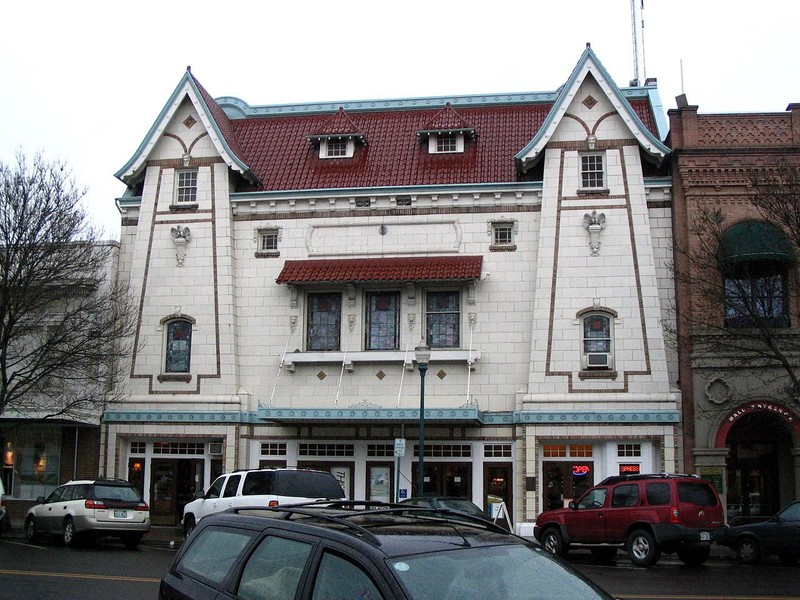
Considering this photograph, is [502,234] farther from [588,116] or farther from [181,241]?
[181,241]

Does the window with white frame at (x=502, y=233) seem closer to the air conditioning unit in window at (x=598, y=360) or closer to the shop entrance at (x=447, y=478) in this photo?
the air conditioning unit in window at (x=598, y=360)

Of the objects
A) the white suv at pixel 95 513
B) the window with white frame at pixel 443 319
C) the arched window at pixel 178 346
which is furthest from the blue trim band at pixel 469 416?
the white suv at pixel 95 513

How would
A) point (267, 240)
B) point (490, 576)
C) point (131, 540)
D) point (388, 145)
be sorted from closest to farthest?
point (490, 576) → point (131, 540) → point (267, 240) → point (388, 145)

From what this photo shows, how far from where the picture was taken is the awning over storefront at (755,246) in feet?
77.9

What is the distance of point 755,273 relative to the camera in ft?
81.1

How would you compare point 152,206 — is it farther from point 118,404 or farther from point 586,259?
point 586,259

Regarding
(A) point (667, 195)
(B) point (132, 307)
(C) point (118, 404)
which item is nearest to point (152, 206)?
(B) point (132, 307)

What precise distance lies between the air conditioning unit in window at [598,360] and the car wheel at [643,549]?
27.5 feet

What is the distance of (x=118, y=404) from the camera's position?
29.1 m

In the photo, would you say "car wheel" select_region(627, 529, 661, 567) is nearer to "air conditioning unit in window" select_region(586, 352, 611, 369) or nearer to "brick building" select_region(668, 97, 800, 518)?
"brick building" select_region(668, 97, 800, 518)

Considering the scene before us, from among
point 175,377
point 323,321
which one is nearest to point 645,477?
point 323,321

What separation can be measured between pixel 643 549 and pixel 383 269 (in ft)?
39.9

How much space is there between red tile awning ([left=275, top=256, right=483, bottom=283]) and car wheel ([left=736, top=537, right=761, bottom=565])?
10663 mm

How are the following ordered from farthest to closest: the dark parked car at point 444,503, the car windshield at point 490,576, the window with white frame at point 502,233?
the window with white frame at point 502,233 < the dark parked car at point 444,503 < the car windshield at point 490,576
